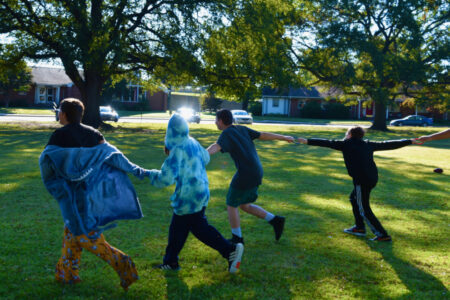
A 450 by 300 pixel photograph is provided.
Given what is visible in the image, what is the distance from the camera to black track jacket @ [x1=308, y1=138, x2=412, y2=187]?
5.79m

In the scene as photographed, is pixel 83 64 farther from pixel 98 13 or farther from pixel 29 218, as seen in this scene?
pixel 29 218

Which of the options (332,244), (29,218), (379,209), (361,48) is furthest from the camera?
(361,48)

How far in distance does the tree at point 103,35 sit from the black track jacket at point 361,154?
17465mm

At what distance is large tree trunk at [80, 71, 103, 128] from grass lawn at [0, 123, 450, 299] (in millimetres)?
16660

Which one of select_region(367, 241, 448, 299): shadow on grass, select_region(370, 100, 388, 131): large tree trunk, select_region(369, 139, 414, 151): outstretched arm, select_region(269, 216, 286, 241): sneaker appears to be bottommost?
select_region(367, 241, 448, 299): shadow on grass

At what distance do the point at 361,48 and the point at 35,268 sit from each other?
31.3 m

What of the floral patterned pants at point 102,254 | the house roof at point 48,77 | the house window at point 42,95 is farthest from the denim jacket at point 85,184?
the house window at point 42,95

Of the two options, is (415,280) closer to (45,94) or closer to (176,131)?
(176,131)

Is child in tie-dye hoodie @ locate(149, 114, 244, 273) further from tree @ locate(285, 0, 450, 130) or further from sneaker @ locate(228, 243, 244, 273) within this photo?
tree @ locate(285, 0, 450, 130)

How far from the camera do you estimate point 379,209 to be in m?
7.81

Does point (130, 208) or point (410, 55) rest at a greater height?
point (410, 55)

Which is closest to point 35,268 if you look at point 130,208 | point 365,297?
point 130,208

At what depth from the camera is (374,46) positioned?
32031 millimetres

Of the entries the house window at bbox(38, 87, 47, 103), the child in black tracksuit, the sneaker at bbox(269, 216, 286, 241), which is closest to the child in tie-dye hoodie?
the sneaker at bbox(269, 216, 286, 241)
